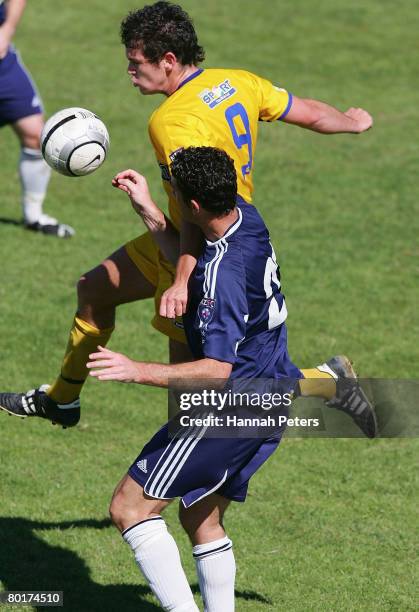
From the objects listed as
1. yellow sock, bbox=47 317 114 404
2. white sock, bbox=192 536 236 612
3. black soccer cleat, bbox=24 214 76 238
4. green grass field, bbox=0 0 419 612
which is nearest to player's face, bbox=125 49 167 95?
yellow sock, bbox=47 317 114 404

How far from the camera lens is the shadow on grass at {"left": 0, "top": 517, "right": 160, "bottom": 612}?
19.9 ft

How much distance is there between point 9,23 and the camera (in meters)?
10.9

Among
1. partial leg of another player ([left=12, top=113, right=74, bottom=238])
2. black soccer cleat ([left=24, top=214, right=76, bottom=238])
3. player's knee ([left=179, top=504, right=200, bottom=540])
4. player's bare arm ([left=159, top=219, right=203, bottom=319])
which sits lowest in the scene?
black soccer cleat ([left=24, top=214, right=76, bottom=238])

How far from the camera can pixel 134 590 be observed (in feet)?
20.5

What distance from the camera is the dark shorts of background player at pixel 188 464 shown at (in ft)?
16.9

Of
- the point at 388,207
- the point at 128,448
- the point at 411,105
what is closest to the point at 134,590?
the point at 128,448

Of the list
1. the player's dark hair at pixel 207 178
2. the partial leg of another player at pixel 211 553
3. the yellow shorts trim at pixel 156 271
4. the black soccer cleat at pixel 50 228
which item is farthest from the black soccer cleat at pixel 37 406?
the black soccer cleat at pixel 50 228

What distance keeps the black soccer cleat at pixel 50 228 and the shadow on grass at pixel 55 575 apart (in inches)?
200

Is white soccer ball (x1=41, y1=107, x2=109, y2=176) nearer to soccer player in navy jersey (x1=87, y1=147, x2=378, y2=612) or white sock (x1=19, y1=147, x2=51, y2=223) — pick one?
soccer player in navy jersey (x1=87, y1=147, x2=378, y2=612)

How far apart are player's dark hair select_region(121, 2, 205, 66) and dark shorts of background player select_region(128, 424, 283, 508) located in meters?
2.17

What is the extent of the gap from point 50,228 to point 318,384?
5.55 m

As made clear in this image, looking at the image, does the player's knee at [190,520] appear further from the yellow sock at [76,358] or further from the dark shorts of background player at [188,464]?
the yellow sock at [76,358]

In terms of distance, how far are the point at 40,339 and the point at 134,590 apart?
3.44 m

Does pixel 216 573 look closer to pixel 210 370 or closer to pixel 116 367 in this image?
pixel 210 370
